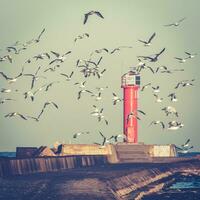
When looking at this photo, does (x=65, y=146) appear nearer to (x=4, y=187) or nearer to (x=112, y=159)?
(x=112, y=159)

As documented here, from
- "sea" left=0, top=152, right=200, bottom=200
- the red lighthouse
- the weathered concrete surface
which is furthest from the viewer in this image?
the red lighthouse

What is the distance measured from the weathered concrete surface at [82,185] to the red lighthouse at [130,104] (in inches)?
1422

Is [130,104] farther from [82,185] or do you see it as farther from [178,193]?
[82,185]

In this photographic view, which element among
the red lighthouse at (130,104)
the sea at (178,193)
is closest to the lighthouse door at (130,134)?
the red lighthouse at (130,104)

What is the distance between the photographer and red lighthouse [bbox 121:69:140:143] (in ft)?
316

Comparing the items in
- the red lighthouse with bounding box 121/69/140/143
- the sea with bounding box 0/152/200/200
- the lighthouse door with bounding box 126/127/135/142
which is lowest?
the sea with bounding box 0/152/200/200

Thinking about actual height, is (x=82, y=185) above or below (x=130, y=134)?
below

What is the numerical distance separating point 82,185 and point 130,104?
51.1 meters

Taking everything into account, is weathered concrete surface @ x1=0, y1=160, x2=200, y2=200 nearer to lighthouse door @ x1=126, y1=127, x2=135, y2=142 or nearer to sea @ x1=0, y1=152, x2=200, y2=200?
sea @ x1=0, y1=152, x2=200, y2=200

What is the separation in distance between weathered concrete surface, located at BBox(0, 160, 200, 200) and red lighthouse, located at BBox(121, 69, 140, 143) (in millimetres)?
36108

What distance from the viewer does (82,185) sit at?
4603cm

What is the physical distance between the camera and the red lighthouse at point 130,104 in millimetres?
96250

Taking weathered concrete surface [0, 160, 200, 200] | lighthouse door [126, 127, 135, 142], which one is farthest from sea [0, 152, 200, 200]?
lighthouse door [126, 127, 135, 142]

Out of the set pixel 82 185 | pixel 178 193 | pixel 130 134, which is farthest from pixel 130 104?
pixel 82 185
